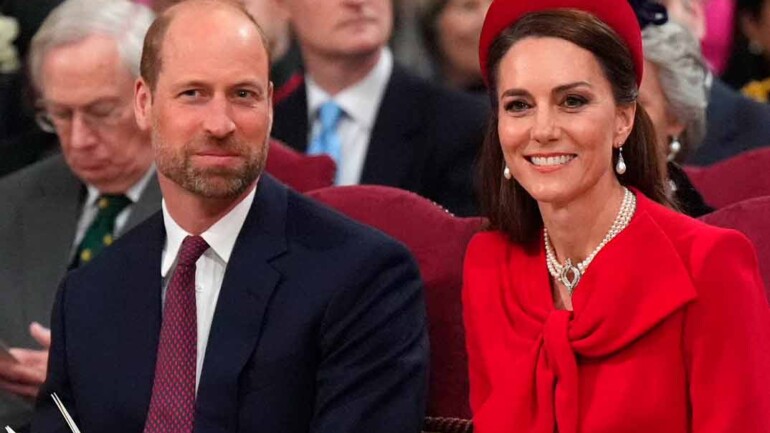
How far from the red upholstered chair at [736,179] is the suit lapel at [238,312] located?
96cm

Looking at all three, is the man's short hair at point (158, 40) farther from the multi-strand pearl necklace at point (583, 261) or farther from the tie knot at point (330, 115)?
the tie knot at point (330, 115)

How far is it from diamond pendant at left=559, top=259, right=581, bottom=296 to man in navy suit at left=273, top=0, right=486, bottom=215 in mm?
1039

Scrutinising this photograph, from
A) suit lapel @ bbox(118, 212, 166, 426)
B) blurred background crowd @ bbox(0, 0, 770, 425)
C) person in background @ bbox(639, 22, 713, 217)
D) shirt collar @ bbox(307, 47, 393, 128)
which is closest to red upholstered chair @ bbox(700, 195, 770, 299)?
blurred background crowd @ bbox(0, 0, 770, 425)

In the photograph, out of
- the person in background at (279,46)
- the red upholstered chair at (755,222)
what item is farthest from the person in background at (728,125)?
the red upholstered chair at (755,222)

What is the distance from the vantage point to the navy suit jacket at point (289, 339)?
2590 millimetres

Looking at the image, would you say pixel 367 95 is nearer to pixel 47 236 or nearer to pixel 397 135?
pixel 397 135

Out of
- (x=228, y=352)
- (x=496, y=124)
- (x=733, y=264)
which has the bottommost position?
(x=228, y=352)

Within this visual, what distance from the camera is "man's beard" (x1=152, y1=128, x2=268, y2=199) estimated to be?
8.68ft

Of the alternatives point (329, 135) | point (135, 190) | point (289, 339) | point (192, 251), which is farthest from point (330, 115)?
point (289, 339)

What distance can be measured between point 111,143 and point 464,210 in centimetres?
76

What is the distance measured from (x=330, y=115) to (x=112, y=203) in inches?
28.2

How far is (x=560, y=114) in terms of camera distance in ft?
8.15

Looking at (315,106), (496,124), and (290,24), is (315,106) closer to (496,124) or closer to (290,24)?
(290,24)

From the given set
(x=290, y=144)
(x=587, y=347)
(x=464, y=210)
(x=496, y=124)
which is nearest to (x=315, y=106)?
(x=290, y=144)
